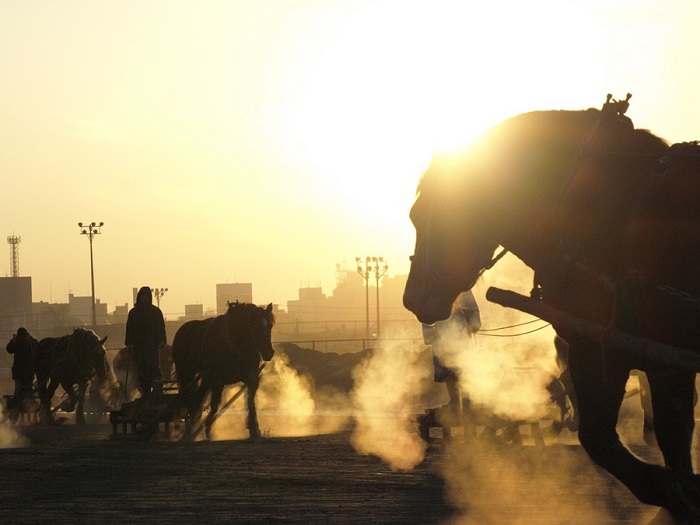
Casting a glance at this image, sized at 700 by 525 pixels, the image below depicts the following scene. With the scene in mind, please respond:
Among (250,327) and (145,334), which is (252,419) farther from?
(145,334)

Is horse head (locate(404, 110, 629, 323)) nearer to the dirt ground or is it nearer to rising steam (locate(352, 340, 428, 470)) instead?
the dirt ground

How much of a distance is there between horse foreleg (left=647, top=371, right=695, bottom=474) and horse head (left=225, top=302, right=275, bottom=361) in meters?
14.9

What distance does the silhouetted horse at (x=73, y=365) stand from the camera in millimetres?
28672

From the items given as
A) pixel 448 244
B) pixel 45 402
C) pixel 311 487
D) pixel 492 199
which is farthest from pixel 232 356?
pixel 492 199

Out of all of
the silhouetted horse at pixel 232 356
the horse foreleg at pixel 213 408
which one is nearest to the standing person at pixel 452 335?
the silhouetted horse at pixel 232 356

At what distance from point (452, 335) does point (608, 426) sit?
9.89 m

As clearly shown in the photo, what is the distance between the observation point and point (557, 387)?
18.0 meters

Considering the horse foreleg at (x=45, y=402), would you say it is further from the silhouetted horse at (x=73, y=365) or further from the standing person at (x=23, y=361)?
the standing person at (x=23, y=361)

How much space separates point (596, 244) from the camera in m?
6.80

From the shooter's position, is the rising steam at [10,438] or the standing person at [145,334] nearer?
the rising steam at [10,438]

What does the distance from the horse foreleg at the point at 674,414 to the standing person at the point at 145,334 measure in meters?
17.2

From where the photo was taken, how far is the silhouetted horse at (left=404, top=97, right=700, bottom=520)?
6.54 m

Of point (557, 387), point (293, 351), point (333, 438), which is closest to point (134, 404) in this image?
point (333, 438)

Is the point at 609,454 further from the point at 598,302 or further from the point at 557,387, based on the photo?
the point at 557,387
